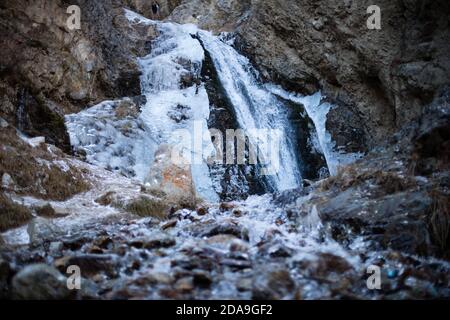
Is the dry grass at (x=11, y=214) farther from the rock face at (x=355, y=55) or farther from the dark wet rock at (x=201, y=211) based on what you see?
the rock face at (x=355, y=55)

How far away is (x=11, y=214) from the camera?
684 centimetres

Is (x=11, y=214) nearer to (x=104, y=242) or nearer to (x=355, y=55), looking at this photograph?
(x=104, y=242)

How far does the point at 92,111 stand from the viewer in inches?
484

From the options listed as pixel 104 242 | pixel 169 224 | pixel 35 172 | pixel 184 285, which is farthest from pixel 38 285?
pixel 35 172

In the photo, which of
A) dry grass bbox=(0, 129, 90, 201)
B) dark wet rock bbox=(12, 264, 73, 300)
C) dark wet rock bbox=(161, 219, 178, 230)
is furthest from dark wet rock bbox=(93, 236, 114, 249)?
dry grass bbox=(0, 129, 90, 201)

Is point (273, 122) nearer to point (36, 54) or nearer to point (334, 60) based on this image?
point (334, 60)

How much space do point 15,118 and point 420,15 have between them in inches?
375

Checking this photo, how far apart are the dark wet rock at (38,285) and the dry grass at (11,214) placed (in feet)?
8.58

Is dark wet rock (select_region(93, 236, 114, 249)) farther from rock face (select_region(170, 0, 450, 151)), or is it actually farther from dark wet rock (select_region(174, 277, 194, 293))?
rock face (select_region(170, 0, 450, 151))

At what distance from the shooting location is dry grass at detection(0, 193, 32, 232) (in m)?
6.66

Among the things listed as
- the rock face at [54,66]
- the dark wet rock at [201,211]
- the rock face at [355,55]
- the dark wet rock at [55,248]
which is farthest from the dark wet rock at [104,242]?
the rock face at [355,55]

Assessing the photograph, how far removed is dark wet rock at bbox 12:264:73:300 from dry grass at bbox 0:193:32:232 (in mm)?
2614
